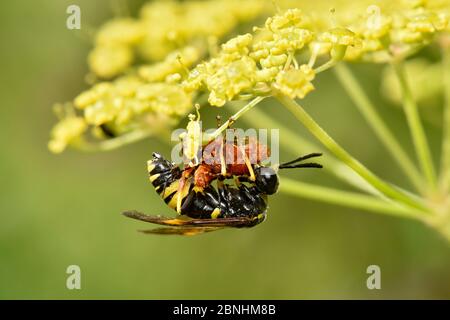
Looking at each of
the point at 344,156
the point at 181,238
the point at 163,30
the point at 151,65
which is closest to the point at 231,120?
the point at 344,156

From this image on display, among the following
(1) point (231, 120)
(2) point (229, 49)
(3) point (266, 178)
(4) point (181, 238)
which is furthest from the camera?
(4) point (181, 238)

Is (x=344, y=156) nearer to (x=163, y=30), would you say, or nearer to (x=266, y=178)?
(x=266, y=178)

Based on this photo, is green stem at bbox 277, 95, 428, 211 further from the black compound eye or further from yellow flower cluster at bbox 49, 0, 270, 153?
yellow flower cluster at bbox 49, 0, 270, 153

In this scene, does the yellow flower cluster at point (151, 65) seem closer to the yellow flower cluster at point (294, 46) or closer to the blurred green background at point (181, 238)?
the yellow flower cluster at point (294, 46)

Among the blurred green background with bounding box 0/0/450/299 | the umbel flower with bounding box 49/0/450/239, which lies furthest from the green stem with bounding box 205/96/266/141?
the blurred green background with bounding box 0/0/450/299

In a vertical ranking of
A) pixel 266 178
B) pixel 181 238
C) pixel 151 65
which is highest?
pixel 151 65

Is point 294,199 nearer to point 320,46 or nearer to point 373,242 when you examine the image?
point 373,242
